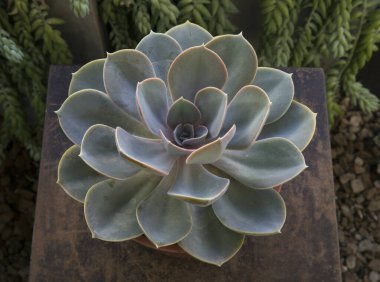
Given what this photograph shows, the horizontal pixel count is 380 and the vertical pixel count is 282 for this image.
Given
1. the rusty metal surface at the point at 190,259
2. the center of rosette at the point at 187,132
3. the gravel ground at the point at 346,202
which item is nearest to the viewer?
the center of rosette at the point at 187,132

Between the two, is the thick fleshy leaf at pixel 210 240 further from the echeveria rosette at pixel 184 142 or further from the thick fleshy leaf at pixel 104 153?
the thick fleshy leaf at pixel 104 153

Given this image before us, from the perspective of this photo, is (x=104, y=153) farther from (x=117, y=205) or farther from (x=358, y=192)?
(x=358, y=192)

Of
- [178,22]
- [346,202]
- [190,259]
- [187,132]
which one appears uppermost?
[187,132]

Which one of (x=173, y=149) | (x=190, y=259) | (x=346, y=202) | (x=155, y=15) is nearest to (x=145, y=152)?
(x=173, y=149)

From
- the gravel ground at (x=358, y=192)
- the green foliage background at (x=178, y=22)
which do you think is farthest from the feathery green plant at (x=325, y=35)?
the gravel ground at (x=358, y=192)

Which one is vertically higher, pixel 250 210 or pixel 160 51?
pixel 160 51

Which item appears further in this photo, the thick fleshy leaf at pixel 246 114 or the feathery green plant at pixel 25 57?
the feathery green plant at pixel 25 57
